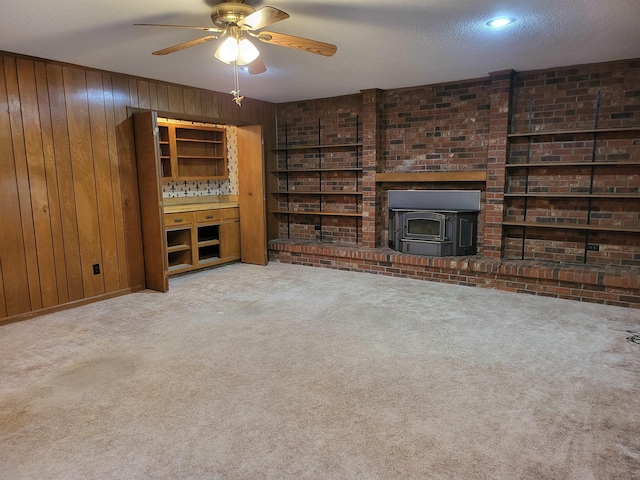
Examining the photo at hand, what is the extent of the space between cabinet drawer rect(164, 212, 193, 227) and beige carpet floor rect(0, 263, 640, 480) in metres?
1.44

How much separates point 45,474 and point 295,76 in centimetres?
417

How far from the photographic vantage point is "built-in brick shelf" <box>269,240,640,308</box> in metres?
4.13

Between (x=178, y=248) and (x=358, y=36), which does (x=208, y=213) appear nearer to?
(x=178, y=248)

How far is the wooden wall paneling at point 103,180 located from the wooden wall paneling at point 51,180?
1.31 feet

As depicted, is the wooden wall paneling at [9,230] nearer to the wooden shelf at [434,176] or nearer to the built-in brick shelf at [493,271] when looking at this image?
the built-in brick shelf at [493,271]

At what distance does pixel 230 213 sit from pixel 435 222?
2.93 m

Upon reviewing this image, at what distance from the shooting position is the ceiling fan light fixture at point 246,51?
2.86 metres

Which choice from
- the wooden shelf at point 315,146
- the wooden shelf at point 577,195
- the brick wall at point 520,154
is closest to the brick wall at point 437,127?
the brick wall at point 520,154

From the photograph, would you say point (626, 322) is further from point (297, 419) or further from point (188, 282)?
point (188, 282)

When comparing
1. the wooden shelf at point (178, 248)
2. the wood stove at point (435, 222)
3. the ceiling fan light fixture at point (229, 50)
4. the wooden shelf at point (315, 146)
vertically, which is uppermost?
the ceiling fan light fixture at point (229, 50)

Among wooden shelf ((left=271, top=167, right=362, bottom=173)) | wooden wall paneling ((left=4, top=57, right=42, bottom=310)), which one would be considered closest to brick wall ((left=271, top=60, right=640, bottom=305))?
wooden shelf ((left=271, top=167, right=362, bottom=173))

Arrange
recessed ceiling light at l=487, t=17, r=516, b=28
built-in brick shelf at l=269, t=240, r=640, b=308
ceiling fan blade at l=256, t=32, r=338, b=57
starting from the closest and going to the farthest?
ceiling fan blade at l=256, t=32, r=338, b=57 < recessed ceiling light at l=487, t=17, r=516, b=28 < built-in brick shelf at l=269, t=240, r=640, b=308

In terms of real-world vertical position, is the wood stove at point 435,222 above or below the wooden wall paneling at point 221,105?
below

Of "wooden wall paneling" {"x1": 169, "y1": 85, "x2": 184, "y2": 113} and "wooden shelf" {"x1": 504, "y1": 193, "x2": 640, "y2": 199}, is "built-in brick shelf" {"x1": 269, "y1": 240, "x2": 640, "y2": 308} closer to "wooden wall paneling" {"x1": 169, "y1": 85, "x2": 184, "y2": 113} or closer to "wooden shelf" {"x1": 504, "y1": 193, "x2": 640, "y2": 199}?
"wooden shelf" {"x1": 504, "y1": 193, "x2": 640, "y2": 199}
